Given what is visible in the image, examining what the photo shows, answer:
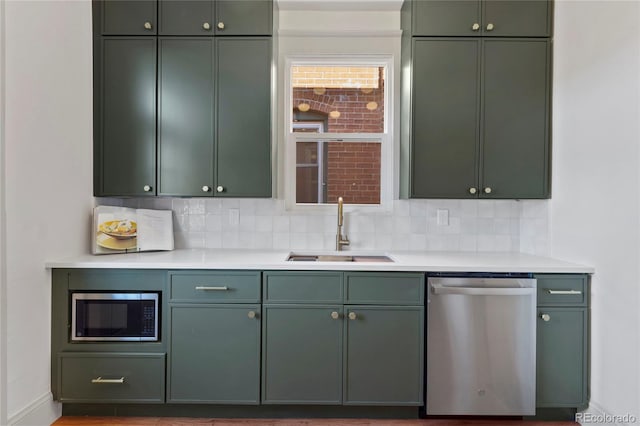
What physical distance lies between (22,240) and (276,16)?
6.77ft

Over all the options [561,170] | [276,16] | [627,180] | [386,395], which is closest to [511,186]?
[561,170]

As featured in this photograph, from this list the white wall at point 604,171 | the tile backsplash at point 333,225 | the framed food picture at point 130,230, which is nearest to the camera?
the white wall at point 604,171

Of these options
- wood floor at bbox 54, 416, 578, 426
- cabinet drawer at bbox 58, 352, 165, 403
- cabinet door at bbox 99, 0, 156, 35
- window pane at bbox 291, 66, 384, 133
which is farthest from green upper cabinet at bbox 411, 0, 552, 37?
cabinet drawer at bbox 58, 352, 165, 403

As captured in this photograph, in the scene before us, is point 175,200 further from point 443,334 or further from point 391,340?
point 443,334

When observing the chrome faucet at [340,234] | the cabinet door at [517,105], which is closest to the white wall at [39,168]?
the chrome faucet at [340,234]

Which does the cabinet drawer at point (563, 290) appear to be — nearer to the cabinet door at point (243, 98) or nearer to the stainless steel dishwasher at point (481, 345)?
the stainless steel dishwasher at point (481, 345)

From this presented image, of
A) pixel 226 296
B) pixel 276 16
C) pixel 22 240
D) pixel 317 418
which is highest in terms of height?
pixel 276 16

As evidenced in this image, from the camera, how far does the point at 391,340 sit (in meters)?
2.10

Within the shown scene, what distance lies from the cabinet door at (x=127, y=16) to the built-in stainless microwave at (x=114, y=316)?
165 cm

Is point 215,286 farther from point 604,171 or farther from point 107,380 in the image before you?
point 604,171

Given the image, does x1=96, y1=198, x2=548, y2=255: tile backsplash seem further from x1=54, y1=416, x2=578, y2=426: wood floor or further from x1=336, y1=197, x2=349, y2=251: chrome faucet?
x1=54, y1=416, x2=578, y2=426: wood floor

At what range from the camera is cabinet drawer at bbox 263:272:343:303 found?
210cm

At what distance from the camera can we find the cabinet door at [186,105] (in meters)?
2.41

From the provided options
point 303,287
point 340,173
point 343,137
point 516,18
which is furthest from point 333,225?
point 516,18
